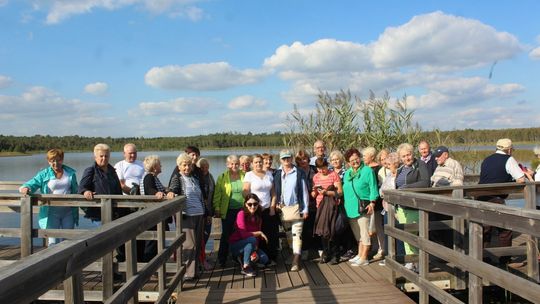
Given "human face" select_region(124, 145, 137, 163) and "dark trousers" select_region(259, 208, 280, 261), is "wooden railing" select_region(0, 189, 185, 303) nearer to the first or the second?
"human face" select_region(124, 145, 137, 163)

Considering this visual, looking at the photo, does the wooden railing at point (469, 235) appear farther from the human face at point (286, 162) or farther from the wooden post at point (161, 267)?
the wooden post at point (161, 267)

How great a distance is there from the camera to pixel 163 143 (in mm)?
72000

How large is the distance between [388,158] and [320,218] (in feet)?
3.56

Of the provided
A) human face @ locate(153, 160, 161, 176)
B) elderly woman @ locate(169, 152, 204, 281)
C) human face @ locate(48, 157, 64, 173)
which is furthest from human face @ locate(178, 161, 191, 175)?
human face @ locate(48, 157, 64, 173)

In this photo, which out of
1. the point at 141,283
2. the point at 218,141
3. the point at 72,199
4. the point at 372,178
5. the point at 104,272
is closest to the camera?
the point at 104,272

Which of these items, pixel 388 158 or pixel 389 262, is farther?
pixel 388 158

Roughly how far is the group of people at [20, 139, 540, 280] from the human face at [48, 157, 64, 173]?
12 millimetres

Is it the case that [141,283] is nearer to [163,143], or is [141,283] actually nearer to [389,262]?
[389,262]

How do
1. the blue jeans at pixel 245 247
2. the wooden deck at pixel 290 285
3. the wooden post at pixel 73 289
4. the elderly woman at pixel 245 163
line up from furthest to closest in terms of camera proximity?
the elderly woman at pixel 245 163
the blue jeans at pixel 245 247
the wooden deck at pixel 290 285
the wooden post at pixel 73 289

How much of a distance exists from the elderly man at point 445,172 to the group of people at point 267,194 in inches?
0.5

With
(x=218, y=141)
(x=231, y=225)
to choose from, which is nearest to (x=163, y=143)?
(x=218, y=141)

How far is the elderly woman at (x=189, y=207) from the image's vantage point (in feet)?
16.2

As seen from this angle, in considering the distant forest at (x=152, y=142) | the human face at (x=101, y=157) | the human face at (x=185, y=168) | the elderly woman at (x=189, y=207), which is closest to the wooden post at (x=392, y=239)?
the elderly woman at (x=189, y=207)

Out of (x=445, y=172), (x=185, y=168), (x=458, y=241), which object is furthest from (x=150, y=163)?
(x=445, y=172)
